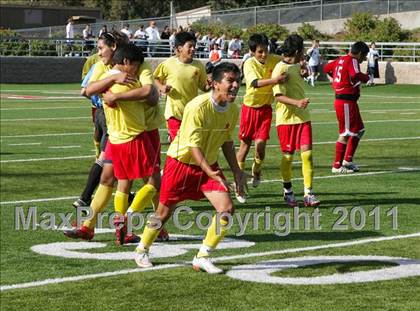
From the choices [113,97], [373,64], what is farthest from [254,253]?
[373,64]

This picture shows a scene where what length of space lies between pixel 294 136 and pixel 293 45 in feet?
3.70

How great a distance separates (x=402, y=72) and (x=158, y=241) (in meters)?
34.1

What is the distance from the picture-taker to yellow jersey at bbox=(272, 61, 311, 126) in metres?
13.8

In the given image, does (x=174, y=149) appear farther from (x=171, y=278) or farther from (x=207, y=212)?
(x=207, y=212)

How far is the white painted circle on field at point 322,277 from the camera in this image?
9.12 metres

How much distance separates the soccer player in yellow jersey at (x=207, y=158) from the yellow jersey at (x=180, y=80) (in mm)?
3809

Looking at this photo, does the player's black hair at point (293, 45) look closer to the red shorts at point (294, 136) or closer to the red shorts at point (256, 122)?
the red shorts at point (294, 136)

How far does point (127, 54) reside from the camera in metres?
10.5

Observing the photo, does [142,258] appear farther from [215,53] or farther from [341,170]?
[215,53]

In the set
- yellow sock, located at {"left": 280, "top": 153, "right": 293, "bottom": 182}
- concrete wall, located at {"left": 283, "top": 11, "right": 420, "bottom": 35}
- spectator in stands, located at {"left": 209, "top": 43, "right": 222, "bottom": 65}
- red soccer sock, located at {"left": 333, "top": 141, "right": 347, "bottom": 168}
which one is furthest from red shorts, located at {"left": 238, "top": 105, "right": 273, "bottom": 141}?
concrete wall, located at {"left": 283, "top": 11, "right": 420, "bottom": 35}

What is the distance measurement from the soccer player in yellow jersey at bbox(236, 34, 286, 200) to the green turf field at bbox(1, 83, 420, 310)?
622 millimetres

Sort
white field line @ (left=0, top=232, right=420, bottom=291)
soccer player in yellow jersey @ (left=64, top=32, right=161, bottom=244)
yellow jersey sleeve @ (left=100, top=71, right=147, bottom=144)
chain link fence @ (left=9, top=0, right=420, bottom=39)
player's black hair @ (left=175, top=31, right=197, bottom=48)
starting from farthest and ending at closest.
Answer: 1. chain link fence @ (left=9, top=0, right=420, bottom=39)
2. player's black hair @ (left=175, top=31, right=197, bottom=48)
3. yellow jersey sleeve @ (left=100, top=71, right=147, bottom=144)
4. soccer player in yellow jersey @ (left=64, top=32, right=161, bottom=244)
5. white field line @ (left=0, top=232, right=420, bottom=291)

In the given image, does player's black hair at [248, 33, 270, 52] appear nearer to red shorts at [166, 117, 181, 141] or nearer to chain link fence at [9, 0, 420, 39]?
red shorts at [166, 117, 181, 141]

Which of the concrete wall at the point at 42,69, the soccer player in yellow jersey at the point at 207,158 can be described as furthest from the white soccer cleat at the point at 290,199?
the concrete wall at the point at 42,69
